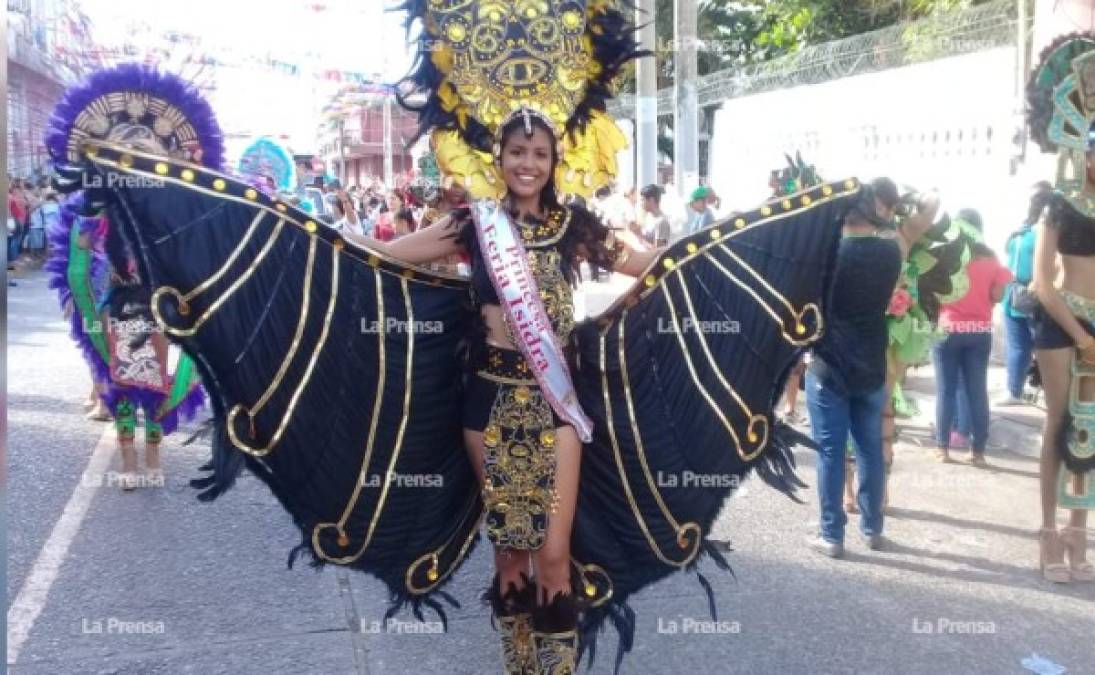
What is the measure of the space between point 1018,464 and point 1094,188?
286cm

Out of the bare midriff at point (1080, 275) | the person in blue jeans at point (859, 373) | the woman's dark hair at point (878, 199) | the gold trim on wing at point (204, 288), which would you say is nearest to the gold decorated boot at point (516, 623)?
the gold trim on wing at point (204, 288)

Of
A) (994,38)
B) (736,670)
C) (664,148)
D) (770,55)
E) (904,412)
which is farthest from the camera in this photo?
(664,148)

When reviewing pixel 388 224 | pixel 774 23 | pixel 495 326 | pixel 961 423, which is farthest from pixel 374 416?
pixel 774 23

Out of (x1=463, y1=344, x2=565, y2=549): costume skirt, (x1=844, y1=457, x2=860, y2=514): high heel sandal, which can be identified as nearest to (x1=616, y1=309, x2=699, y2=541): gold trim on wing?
(x1=463, y1=344, x2=565, y2=549): costume skirt

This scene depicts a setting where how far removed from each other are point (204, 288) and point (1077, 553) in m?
3.99

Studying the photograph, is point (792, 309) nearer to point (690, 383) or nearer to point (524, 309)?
point (690, 383)

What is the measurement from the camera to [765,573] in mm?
4828

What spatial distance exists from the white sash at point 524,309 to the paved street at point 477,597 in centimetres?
132

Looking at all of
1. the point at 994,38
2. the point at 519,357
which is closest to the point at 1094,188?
the point at 519,357

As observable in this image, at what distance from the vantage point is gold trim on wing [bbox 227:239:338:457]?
3.09 m

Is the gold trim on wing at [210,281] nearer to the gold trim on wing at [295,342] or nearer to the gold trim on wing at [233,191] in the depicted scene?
the gold trim on wing at [233,191]

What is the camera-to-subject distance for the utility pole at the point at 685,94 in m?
12.4

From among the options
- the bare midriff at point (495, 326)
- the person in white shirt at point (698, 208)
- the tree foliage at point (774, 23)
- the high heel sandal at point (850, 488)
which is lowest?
the high heel sandal at point (850, 488)

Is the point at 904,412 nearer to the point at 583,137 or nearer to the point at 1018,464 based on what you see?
the point at 1018,464
